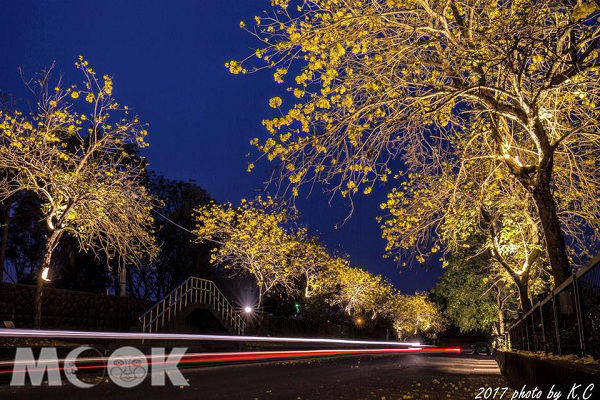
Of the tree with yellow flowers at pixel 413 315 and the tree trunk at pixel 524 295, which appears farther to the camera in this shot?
the tree with yellow flowers at pixel 413 315

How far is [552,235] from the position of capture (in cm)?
973

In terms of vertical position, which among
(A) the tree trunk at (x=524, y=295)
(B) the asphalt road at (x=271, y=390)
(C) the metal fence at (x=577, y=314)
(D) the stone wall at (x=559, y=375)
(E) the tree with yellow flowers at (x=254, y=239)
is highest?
(E) the tree with yellow flowers at (x=254, y=239)

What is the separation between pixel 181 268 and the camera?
149 feet

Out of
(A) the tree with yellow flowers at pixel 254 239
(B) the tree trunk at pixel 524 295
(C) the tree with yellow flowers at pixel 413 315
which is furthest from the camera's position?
(C) the tree with yellow flowers at pixel 413 315

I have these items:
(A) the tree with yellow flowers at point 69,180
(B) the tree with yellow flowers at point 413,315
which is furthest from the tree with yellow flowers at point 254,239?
(B) the tree with yellow flowers at point 413,315

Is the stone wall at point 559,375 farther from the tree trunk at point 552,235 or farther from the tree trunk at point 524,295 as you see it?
the tree trunk at point 524,295

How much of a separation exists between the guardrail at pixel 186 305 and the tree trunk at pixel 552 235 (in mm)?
17449

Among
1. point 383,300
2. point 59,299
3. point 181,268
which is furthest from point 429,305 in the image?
point 59,299

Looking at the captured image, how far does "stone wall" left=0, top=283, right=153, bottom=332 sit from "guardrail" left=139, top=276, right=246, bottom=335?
91 centimetres

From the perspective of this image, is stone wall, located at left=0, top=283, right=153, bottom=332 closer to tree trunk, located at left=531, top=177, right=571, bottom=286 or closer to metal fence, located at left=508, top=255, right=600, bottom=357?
tree trunk, located at left=531, top=177, right=571, bottom=286

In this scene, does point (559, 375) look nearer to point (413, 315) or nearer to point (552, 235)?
point (552, 235)

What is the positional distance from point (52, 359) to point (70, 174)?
6.04 meters

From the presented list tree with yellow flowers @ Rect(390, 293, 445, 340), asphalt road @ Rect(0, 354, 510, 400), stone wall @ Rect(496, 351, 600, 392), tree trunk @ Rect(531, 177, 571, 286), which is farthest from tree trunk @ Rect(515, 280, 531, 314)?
tree with yellow flowers @ Rect(390, 293, 445, 340)

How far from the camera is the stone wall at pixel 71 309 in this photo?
18.6 meters
